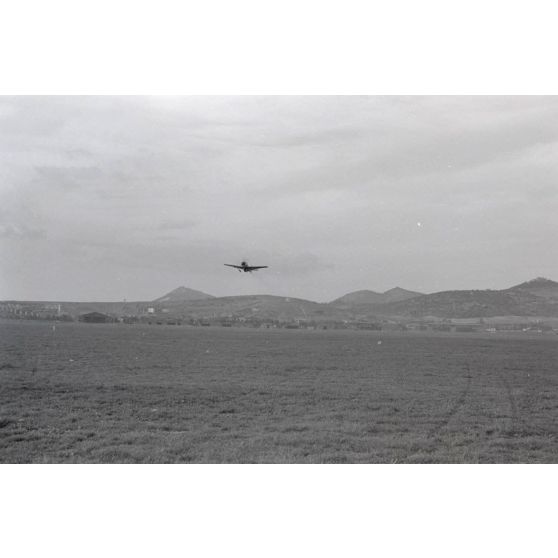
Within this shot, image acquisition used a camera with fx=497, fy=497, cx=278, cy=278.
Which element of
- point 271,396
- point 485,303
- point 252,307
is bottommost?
point 271,396

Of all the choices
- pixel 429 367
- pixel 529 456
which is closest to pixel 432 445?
pixel 529 456

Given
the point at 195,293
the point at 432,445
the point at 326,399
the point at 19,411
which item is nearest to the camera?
the point at 432,445

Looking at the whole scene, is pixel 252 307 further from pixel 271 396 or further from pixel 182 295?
pixel 271 396

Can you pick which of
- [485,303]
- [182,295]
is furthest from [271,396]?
[485,303]

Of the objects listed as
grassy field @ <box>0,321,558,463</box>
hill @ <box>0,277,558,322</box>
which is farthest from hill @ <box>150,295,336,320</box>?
grassy field @ <box>0,321,558,463</box>

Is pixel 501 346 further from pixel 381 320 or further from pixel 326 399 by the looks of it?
pixel 326 399

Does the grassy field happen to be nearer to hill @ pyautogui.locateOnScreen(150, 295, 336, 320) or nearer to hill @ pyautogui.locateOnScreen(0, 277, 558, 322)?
hill @ pyautogui.locateOnScreen(0, 277, 558, 322)
